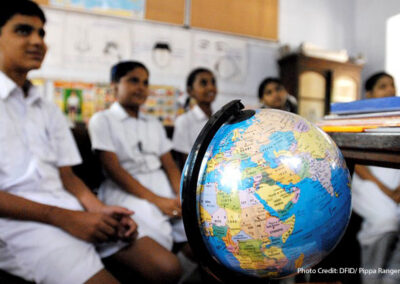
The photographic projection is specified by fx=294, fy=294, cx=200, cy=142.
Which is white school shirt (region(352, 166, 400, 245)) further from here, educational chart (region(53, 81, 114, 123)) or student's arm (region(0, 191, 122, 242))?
educational chart (region(53, 81, 114, 123))

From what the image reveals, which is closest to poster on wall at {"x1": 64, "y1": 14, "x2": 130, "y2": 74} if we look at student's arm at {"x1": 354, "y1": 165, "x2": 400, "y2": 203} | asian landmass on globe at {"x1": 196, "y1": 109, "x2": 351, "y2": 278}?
student's arm at {"x1": 354, "y1": 165, "x2": 400, "y2": 203}

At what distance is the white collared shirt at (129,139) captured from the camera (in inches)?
53.8

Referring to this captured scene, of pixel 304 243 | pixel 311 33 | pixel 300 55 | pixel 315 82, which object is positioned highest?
pixel 311 33

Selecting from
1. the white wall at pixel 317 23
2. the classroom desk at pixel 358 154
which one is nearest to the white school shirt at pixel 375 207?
the classroom desk at pixel 358 154

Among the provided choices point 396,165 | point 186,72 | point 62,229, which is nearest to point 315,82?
point 186,72

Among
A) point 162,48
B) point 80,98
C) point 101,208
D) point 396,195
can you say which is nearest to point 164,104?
point 162,48

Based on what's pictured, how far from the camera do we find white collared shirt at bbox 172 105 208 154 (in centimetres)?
175

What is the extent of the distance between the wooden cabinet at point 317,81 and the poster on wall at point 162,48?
124 centimetres

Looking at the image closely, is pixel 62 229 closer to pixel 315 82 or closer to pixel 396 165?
pixel 396 165

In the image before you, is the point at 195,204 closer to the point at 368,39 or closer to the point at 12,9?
the point at 12,9

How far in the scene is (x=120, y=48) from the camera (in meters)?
3.20

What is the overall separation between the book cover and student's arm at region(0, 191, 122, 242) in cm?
77

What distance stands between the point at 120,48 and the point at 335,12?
3.00 metres

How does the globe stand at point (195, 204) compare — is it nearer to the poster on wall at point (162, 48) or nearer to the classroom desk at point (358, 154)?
the classroom desk at point (358, 154)
